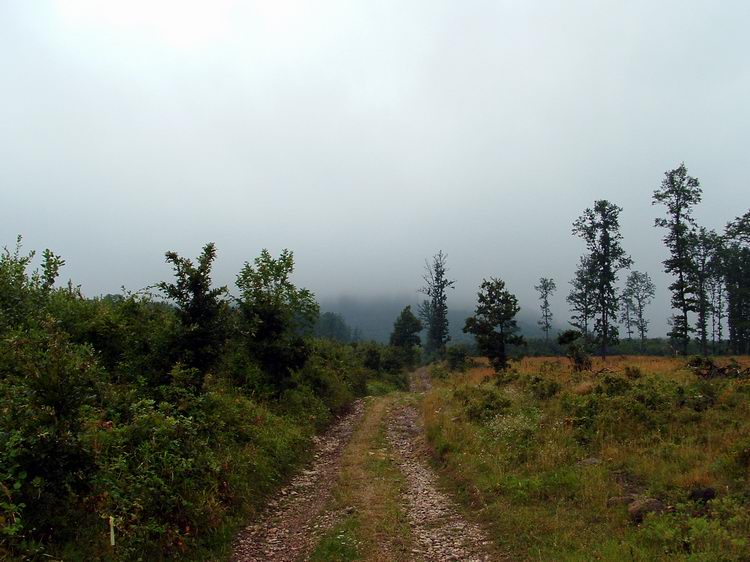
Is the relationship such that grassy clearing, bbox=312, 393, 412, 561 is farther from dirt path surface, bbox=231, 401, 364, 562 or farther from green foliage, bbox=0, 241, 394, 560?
green foliage, bbox=0, 241, 394, 560

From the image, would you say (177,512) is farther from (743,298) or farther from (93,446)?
(743,298)

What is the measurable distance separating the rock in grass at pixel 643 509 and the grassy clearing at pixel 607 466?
0.42 ft

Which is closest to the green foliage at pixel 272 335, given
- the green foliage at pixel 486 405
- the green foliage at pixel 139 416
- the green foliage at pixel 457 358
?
the green foliage at pixel 139 416

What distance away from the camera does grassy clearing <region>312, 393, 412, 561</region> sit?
24.2 feet

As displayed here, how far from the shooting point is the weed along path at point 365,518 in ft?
24.4

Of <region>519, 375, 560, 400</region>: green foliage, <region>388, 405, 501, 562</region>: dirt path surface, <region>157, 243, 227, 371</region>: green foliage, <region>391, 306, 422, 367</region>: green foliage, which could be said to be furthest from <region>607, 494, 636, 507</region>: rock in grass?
<region>391, 306, 422, 367</region>: green foliage

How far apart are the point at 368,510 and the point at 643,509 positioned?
5.11 m

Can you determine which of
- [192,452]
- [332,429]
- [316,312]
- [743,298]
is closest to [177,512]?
[192,452]

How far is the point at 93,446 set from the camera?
20.8ft

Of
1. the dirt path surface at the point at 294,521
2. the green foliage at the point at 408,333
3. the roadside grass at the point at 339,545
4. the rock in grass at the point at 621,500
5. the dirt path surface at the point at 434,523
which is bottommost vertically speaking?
the dirt path surface at the point at 294,521

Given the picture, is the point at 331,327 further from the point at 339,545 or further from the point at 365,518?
the point at 339,545

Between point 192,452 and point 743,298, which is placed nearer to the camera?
point 192,452

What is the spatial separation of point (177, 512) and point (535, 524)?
6.40 m

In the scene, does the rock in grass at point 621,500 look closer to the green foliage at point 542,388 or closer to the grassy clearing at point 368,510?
the grassy clearing at point 368,510
